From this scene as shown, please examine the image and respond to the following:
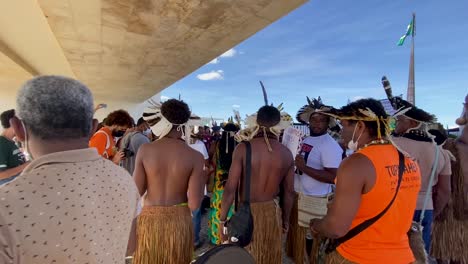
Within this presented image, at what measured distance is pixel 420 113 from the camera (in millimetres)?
2883

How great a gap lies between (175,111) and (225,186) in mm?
789

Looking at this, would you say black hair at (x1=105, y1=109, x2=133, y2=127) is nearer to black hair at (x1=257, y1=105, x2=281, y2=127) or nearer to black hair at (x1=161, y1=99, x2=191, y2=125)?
black hair at (x1=161, y1=99, x2=191, y2=125)

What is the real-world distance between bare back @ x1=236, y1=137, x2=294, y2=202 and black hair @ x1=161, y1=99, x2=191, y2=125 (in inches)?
21.6

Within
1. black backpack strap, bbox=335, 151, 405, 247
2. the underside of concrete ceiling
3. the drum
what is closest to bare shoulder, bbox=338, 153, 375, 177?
black backpack strap, bbox=335, 151, 405, 247

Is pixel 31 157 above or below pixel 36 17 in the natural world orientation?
below

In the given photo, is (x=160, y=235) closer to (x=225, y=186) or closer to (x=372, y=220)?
(x=225, y=186)

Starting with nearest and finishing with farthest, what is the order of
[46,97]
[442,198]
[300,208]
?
[46,97] < [442,198] < [300,208]

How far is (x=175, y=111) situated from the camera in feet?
8.27

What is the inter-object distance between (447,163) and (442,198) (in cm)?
36

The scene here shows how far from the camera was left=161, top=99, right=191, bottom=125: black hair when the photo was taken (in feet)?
8.18

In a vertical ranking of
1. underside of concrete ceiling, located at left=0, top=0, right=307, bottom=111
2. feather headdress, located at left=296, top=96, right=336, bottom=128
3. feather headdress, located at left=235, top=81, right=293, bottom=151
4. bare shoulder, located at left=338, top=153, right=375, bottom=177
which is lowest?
bare shoulder, located at left=338, top=153, right=375, bottom=177

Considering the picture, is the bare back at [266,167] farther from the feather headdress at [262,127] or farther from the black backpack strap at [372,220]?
the black backpack strap at [372,220]

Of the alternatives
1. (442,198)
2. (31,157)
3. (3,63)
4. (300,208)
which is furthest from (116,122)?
(3,63)

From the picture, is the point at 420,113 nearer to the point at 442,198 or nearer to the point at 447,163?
the point at 447,163
